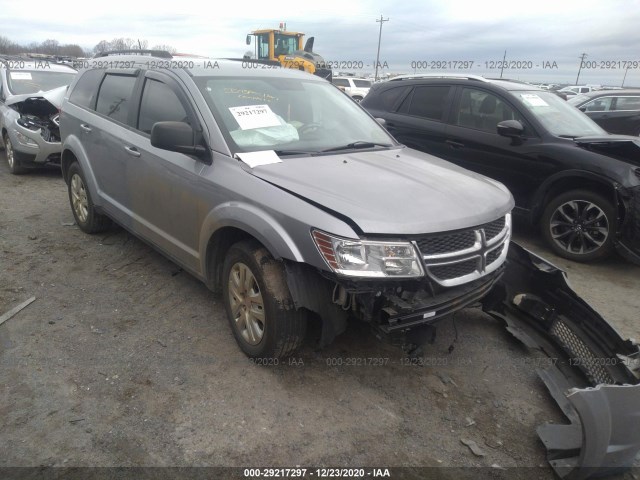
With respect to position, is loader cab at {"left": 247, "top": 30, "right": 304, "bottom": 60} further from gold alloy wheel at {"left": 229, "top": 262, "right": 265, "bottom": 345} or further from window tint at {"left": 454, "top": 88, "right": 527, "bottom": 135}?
gold alloy wheel at {"left": 229, "top": 262, "right": 265, "bottom": 345}

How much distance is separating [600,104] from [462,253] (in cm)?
933

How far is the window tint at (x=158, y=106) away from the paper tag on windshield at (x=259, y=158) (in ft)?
2.13

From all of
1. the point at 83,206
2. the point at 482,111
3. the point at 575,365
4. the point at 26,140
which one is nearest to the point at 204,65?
the point at 83,206

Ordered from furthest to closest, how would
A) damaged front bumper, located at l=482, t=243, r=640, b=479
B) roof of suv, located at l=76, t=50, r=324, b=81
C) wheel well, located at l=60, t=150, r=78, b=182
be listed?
wheel well, located at l=60, t=150, r=78, b=182, roof of suv, located at l=76, t=50, r=324, b=81, damaged front bumper, located at l=482, t=243, r=640, b=479

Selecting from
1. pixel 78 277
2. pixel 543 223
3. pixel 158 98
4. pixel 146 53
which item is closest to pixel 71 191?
pixel 78 277

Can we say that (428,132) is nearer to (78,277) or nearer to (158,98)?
(158,98)

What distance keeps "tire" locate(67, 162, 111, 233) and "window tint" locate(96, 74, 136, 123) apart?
806mm

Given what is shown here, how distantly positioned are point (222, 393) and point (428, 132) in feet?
14.9

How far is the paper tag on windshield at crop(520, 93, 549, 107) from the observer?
18.2ft

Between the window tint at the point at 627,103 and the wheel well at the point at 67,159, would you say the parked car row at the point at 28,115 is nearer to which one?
the wheel well at the point at 67,159

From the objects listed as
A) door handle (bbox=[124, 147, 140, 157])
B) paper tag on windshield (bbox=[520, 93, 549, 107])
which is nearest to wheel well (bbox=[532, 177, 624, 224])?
paper tag on windshield (bbox=[520, 93, 549, 107])

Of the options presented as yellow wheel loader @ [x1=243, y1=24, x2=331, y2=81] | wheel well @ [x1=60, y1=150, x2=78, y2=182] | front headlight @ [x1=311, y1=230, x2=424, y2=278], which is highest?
yellow wheel loader @ [x1=243, y1=24, x2=331, y2=81]

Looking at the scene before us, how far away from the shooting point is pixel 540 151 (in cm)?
511

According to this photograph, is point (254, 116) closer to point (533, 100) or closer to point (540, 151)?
point (540, 151)
